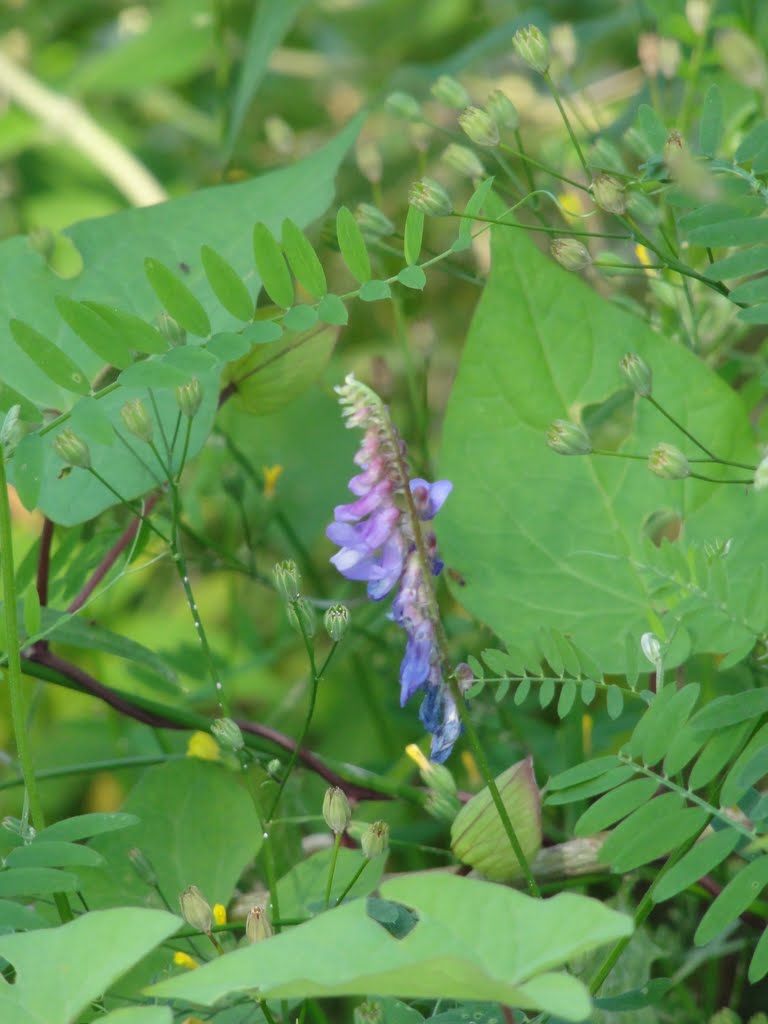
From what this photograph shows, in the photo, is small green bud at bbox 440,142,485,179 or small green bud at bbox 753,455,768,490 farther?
small green bud at bbox 440,142,485,179

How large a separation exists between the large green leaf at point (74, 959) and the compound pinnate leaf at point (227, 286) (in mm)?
329

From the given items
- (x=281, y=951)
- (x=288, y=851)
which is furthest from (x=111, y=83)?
(x=281, y=951)

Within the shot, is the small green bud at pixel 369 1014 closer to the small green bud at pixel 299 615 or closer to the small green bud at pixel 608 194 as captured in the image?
the small green bud at pixel 299 615

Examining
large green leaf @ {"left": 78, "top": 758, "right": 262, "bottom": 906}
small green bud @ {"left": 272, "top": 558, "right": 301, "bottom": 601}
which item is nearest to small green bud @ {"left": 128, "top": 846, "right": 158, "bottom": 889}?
large green leaf @ {"left": 78, "top": 758, "right": 262, "bottom": 906}

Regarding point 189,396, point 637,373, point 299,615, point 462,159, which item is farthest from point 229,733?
point 462,159

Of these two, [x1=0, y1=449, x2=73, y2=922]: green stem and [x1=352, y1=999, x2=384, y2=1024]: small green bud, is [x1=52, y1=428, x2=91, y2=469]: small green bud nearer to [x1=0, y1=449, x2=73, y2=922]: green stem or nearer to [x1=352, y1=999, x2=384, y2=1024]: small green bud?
[x1=0, y1=449, x2=73, y2=922]: green stem

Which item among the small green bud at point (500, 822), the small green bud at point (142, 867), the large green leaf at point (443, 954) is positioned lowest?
the small green bud at point (500, 822)

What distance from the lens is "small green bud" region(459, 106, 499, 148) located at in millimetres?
711

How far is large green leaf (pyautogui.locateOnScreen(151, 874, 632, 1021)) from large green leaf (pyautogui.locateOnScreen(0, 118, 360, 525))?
1.32ft

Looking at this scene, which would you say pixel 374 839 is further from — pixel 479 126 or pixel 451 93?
pixel 451 93

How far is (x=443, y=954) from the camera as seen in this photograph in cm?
40

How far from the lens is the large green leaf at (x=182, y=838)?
71 cm

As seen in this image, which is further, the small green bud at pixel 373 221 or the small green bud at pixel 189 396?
the small green bud at pixel 373 221

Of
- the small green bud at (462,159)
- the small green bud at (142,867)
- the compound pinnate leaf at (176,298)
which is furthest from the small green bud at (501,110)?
the small green bud at (142,867)
